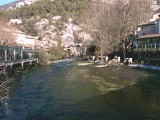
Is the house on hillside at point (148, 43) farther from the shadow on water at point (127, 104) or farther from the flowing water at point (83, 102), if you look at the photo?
the shadow on water at point (127, 104)

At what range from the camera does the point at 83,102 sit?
26.7 m

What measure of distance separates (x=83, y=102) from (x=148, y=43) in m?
40.2

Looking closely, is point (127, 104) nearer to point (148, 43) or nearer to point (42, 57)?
point (148, 43)

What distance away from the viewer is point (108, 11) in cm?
8862

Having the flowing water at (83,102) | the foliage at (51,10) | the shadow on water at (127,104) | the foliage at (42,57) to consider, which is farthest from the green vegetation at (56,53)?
the shadow on water at (127,104)

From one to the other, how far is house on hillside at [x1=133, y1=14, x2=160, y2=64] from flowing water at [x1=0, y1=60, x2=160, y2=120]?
885 inches

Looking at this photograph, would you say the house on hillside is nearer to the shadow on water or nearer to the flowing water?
the flowing water

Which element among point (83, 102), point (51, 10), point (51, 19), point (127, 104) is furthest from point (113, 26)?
point (51, 10)

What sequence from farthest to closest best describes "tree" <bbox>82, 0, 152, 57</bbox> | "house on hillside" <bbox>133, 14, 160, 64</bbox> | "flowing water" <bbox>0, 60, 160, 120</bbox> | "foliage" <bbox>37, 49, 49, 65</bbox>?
"tree" <bbox>82, 0, 152, 57</bbox>
"foliage" <bbox>37, 49, 49, 65</bbox>
"house on hillside" <bbox>133, 14, 160, 64</bbox>
"flowing water" <bbox>0, 60, 160, 120</bbox>

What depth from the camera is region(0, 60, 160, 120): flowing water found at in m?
22.4

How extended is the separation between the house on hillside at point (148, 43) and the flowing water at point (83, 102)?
22.5 metres

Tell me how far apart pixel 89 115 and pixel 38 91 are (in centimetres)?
1245

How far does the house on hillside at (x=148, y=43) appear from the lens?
193ft

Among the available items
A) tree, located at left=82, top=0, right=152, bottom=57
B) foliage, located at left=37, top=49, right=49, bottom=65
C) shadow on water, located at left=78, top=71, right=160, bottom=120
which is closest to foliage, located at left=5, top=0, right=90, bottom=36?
tree, located at left=82, top=0, right=152, bottom=57
